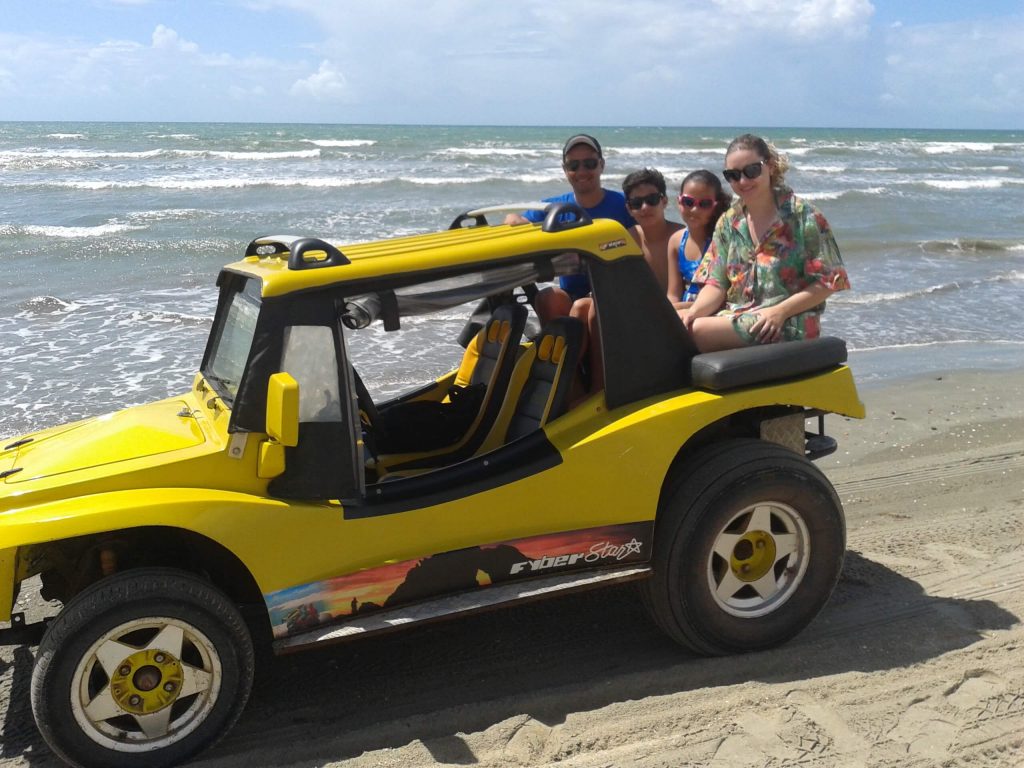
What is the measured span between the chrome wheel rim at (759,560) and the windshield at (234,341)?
188 centimetres

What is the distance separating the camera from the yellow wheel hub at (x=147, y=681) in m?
3.05

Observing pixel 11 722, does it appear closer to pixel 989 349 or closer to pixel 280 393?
pixel 280 393

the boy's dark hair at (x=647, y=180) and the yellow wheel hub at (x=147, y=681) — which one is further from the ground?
the boy's dark hair at (x=647, y=180)

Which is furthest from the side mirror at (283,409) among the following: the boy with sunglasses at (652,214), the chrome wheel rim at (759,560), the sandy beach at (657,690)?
the boy with sunglasses at (652,214)

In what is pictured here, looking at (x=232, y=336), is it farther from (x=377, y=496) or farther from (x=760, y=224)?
(x=760, y=224)

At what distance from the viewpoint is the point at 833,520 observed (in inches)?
148

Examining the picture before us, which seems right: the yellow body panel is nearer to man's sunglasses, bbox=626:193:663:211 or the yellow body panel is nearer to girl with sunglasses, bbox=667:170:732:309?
girl with sunglasses, bbox=667:170:732:309

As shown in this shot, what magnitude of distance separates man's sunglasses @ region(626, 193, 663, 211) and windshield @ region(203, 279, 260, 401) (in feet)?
7.61

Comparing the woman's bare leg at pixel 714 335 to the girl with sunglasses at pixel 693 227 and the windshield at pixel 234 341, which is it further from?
the windshield at pixel 234 341

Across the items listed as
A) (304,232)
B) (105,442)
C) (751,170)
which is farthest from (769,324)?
(304,232)

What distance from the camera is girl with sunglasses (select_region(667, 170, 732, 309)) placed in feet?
15.8

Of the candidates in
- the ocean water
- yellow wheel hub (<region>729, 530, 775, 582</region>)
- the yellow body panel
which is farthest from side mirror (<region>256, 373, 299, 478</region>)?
the ocean water

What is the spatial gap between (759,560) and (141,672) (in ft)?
7.45

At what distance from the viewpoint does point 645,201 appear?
16.9 feet
